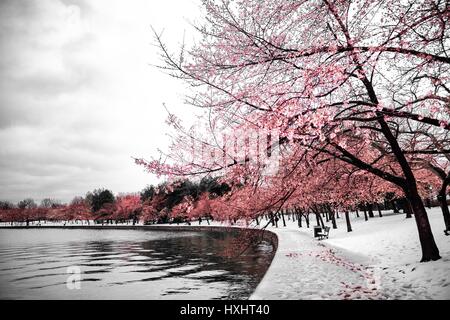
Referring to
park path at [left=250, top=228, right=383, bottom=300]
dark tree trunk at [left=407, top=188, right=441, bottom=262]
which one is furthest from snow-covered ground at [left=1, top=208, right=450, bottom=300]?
dark tree trunk at [left=407, top=188, right=441, bottom=262]

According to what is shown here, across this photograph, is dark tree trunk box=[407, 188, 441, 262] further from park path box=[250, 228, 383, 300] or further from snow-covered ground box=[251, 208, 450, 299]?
park path box=[250, 228, 383, 300]

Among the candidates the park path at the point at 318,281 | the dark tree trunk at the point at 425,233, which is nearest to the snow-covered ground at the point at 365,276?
the park path at the point at 318,281

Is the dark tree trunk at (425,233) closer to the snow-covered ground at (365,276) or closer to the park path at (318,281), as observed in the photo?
the snow-covered ground at (365,276)

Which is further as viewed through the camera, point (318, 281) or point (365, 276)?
point (365, 276)

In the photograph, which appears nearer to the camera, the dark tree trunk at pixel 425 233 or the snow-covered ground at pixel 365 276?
the snow-covered ground at pixel 365 276

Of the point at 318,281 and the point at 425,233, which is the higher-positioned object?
the point at 425,233

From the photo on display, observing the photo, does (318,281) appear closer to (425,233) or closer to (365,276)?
(365,276)

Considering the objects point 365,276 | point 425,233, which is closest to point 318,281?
point 365,276

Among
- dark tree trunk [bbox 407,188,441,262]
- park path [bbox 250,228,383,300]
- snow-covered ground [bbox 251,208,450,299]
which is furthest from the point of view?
dark tree trunk [bbox 407,188,441,262]

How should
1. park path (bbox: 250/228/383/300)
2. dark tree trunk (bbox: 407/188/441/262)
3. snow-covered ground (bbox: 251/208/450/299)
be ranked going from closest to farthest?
snow-covered ground (bbox: 251/208/450/299), park path (bbox: 250/228/383/300), dark tree trunk (bbox: 407/188/441/262)
